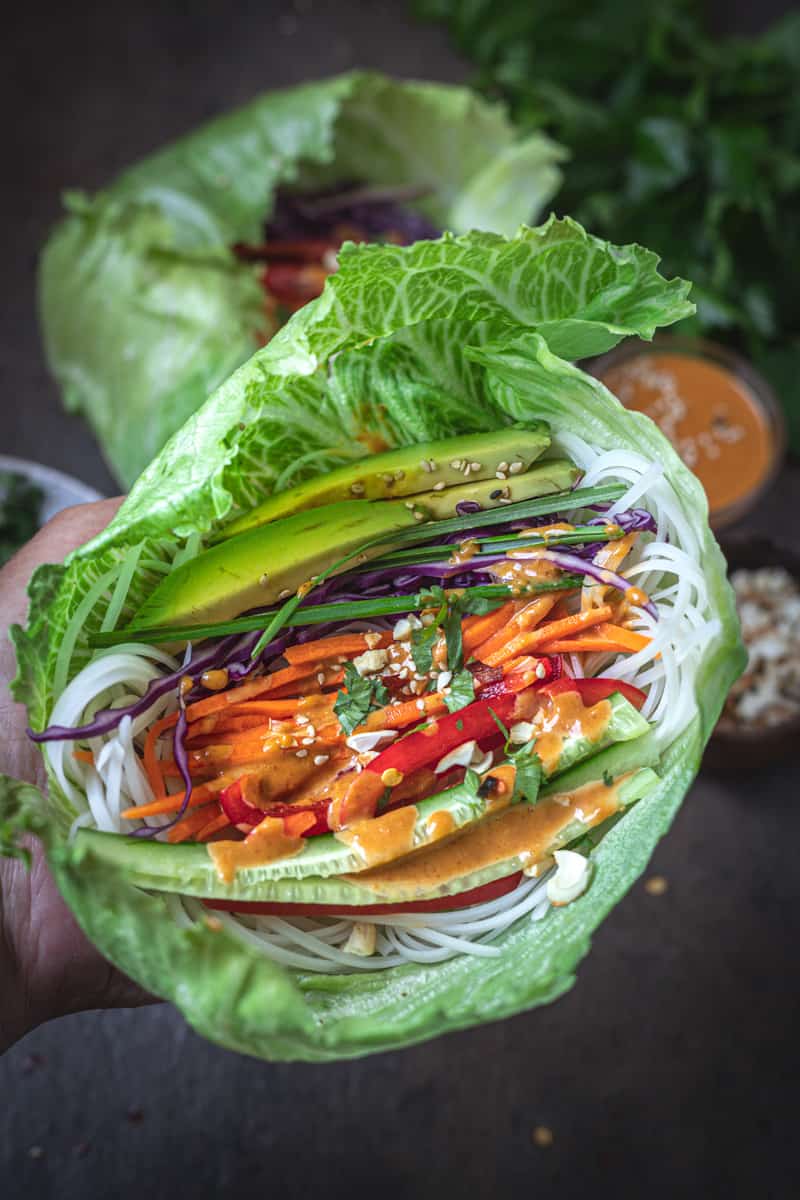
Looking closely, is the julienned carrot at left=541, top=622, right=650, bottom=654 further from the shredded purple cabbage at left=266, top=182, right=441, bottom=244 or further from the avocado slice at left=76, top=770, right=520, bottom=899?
the shredded purple cabbage at left=266, top=182, right=441, bottom=244

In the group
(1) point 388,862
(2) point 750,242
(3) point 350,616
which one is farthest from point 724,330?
(1) point 388,862

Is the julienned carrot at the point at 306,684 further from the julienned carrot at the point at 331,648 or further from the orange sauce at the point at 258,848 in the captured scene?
the orange sauce at the point at 258,848

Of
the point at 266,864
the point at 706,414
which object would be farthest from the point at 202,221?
the point at 266,864

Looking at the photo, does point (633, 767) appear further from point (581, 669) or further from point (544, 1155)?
point (544, 1155)

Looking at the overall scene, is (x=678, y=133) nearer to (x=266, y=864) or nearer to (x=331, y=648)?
(x=331, y=648)

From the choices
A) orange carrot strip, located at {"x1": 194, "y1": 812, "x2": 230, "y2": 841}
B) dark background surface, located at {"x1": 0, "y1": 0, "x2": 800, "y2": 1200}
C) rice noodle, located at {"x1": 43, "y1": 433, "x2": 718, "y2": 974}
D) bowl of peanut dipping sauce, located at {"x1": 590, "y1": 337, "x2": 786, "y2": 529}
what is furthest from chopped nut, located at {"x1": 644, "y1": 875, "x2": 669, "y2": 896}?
orange carrot strip, located at {"x1": 194, "y1": 812, "x2": 230, "y2": 841}
